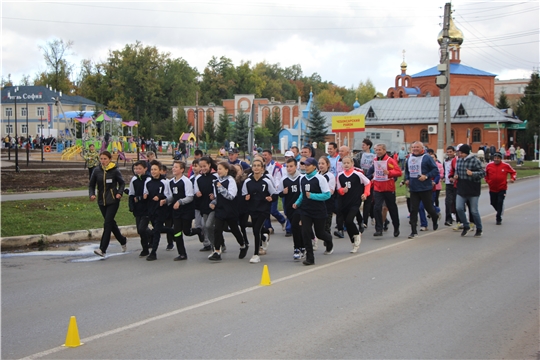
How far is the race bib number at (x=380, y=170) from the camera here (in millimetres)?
13383

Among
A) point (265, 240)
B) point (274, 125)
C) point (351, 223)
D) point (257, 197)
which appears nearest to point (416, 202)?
point (351, 223)

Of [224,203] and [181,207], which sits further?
[181,207]

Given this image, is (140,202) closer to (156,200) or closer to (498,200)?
(156,200)

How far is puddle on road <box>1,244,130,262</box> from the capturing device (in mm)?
11571

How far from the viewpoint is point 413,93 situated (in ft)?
302

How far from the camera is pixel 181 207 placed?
11109 millimetres

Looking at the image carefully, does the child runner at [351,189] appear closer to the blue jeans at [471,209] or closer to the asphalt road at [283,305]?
the asphalt road at [283,305]

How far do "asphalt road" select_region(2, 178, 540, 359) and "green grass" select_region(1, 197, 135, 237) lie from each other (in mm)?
2132

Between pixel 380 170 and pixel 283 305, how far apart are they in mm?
6625

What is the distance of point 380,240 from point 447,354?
753cm

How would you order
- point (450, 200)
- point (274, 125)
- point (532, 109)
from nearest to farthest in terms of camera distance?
1. point (450, 200)
2. point (532, 109)
3. point (274, 125)

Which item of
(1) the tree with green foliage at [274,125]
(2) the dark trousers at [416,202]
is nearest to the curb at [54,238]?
(2) the dark trousers at [416,202]

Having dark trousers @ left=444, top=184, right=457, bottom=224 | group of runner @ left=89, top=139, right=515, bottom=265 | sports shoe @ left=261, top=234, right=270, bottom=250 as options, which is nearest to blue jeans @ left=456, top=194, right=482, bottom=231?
group of runner @ left=89, top=139, right=515, bottom=265

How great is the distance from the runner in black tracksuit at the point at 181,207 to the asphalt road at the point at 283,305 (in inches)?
16.3
